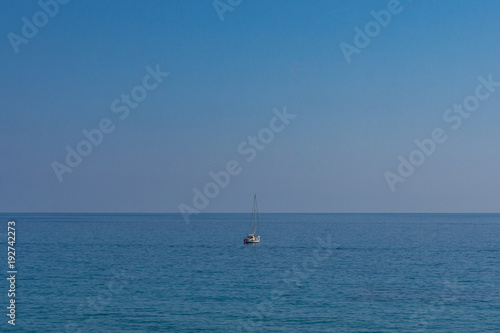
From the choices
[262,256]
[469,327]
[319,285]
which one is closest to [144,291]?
[319,285]

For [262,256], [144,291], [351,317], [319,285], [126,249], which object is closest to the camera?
[351,317]

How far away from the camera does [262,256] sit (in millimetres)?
111938

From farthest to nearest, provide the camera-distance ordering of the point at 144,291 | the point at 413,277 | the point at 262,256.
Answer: the point at 262,256, the point at 413,277, the point at 144,291

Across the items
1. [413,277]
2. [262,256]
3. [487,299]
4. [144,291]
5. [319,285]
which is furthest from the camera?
[262,256]

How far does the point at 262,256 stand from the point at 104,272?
37.1 meters

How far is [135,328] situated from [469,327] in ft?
99.6

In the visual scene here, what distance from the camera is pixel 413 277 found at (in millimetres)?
80375

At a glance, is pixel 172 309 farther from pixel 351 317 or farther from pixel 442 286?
pixel 442 286

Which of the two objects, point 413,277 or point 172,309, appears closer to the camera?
point 172,309

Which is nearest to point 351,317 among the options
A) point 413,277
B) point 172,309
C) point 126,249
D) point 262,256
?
point 172,309

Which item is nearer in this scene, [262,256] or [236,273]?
[236,273]

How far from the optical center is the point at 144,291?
6681 centimetres

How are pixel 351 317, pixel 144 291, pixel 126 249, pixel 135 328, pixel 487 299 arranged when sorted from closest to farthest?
pixel 135 328 → pixel 351 317 → pixel 487 299 → pixel 144 291 → pixel 126 249

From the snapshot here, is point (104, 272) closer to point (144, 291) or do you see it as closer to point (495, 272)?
point (144, 291)
